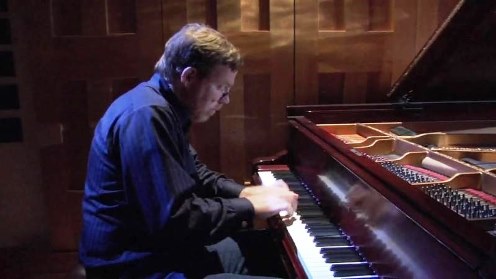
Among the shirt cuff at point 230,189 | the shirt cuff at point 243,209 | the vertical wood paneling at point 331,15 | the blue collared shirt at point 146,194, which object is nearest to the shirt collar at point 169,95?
the blue collared shirt at point 146,194

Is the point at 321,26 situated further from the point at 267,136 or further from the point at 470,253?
the point at 470,253

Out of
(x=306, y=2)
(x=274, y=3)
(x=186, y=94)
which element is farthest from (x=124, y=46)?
(x=186, y=94)

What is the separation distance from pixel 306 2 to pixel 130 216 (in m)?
1.89

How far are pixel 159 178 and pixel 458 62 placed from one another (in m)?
1.61

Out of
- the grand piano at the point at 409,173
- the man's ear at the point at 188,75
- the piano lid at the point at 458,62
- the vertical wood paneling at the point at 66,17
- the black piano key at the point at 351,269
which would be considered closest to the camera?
the grand piano at the point at 409,173

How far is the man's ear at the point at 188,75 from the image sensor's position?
1.57 metres

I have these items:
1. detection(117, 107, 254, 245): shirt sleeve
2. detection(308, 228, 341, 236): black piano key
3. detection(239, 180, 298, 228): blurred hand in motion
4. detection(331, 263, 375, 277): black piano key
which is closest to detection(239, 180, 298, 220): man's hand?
detection(239, 180, 298, 228): blurred hand in motion

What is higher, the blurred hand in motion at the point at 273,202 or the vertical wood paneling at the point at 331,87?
the vertical wood paneling at the point at 331,87

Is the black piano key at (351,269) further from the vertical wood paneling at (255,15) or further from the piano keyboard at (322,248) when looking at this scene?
the vertical wood paneling at (255,15)

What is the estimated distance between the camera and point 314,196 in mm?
2076

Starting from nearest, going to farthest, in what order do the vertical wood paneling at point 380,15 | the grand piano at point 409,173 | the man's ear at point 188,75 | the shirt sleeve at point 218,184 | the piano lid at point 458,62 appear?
1. the grand piano at point 409,173
2. the man's ear at point 188,75
3. the piano lid at point 458,62
4. the shirt sleeve at point 218,184
5. the vertical wood paneling at point 380,15

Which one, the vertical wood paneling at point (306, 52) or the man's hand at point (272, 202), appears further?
the vertical wood paneling at point (306, 52)

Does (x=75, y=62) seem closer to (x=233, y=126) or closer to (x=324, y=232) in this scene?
(x=233, y=126)

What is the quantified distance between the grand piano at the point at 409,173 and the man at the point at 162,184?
0.78 feet
